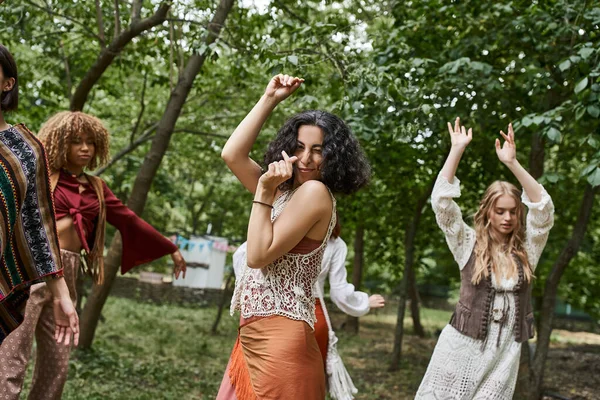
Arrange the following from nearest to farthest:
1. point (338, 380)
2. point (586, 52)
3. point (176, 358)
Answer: point (338, 380) → point (586, 52) → point (176, 358)

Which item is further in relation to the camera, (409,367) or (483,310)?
(409,367)

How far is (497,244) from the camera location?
4074 millimetres

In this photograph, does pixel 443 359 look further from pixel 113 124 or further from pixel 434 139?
pixel 113 124

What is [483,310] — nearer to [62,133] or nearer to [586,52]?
[586,52]

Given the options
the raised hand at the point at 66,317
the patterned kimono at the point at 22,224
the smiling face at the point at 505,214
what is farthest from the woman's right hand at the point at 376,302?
the patterned kimono at the point at 22,224

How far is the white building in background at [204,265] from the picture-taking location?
64.6 feet

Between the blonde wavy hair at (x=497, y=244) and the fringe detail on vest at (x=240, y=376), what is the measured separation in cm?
176

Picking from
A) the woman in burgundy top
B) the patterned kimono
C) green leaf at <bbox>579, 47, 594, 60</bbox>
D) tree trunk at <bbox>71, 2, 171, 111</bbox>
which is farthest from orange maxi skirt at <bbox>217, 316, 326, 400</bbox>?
tree trunk at <bbox>71, 2, 171, 111</bbox>

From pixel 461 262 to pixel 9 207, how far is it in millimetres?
2532

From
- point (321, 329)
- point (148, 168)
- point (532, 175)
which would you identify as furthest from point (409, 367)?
point (321, 329)

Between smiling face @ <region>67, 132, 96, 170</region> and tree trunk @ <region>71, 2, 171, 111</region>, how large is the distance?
2216 millimetres

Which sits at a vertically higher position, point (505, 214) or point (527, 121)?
point (527, 121)

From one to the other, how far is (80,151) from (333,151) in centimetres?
190

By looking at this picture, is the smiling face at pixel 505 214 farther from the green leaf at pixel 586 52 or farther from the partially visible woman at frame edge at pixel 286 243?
the partially visible woman at frame edge at pixel 286 243
